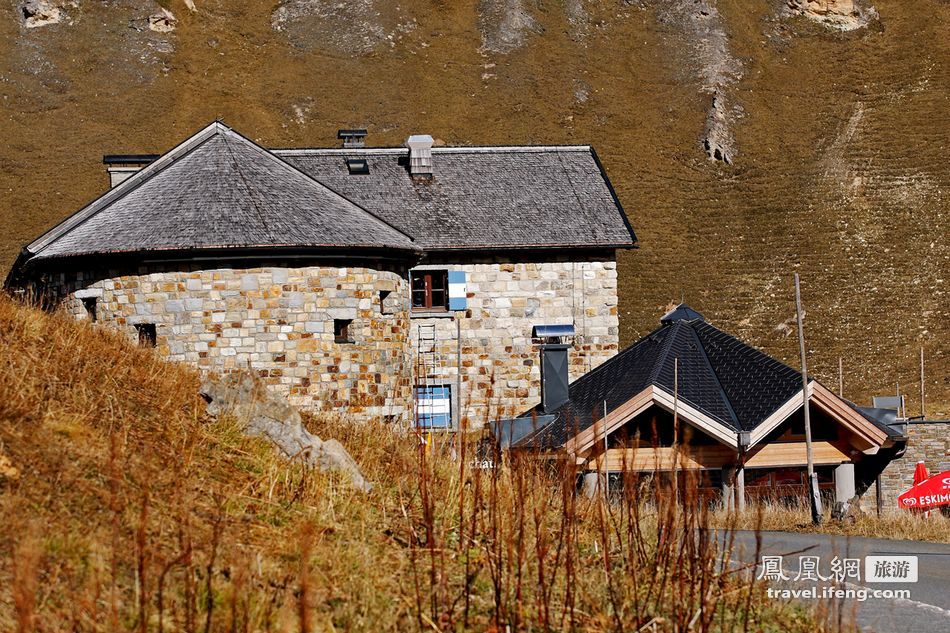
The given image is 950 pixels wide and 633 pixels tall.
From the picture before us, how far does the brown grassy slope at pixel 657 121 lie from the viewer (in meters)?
55.6

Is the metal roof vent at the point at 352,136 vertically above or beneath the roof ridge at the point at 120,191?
above

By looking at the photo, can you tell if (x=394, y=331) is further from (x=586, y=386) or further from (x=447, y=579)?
(x=447, y=579)

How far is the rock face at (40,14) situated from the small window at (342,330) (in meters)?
70.2

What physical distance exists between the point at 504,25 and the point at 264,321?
68.8 m

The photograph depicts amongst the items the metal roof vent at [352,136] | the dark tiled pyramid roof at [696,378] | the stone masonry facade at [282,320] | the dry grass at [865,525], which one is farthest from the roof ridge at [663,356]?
the metal roof vent at [352,136]

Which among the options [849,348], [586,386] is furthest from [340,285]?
[849,348]

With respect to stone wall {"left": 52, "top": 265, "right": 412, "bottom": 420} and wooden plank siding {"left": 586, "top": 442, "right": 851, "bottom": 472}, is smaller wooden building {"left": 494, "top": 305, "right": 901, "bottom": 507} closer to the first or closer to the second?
wooden plank siding {"left": 586, "top": 442, "right": 851, "bottom": 472}

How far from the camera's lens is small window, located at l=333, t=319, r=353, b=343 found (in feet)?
69.6

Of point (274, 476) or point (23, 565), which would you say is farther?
point (274, 476)

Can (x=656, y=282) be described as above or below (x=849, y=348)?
above

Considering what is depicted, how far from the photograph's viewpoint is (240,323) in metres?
20.7

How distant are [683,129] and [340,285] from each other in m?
57.7

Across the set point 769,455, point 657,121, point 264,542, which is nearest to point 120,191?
point 769,455

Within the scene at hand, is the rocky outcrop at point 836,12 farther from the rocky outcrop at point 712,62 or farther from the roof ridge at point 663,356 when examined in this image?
the roof ridge at point 663,356
